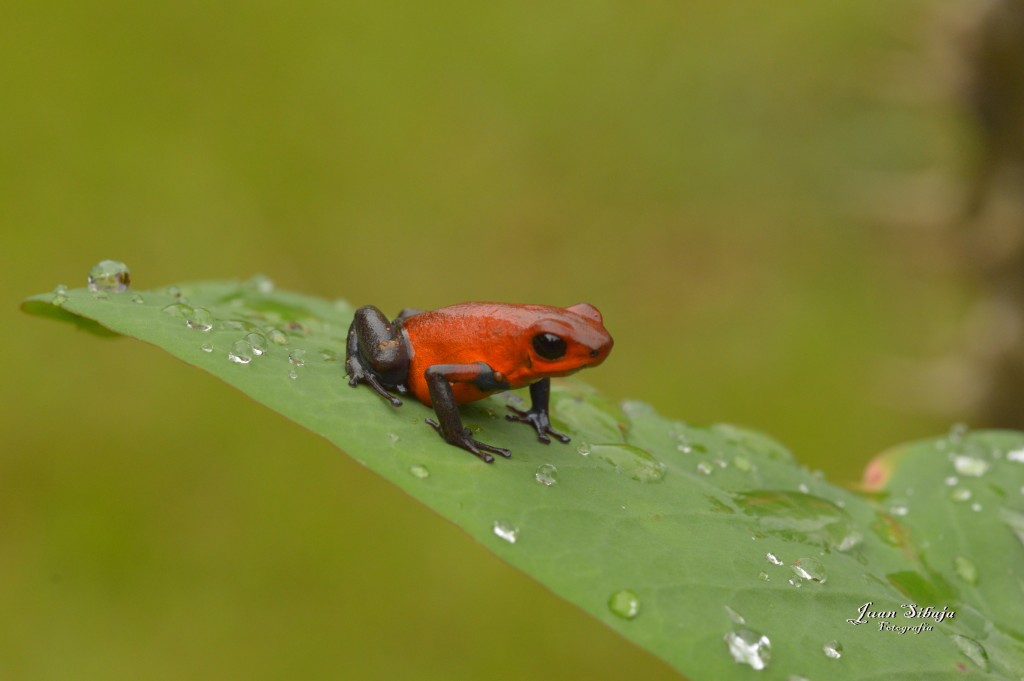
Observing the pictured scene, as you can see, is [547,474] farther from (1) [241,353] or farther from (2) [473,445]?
(1) [241,353]

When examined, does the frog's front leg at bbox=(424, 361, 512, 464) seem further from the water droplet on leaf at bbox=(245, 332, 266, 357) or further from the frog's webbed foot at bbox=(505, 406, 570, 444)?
the water droplet on leaf at bbox=(245, 332, 266, 357)

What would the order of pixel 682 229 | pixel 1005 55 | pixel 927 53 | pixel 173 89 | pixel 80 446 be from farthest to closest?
pixel 682 229 < pixel 173 89 < pixel 80 446 < pixel 927 53 < pixel 1005 55

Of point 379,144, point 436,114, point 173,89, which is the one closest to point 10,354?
point 173,89

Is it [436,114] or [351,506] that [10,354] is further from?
[436,114]

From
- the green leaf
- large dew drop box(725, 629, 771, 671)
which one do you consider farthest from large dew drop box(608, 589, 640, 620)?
large dew drop box(725, 629, 771, 671)

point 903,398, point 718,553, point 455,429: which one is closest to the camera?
point 718,553

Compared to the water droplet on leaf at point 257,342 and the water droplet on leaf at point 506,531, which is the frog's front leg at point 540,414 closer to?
the water droplet on leaf at point 506,531
